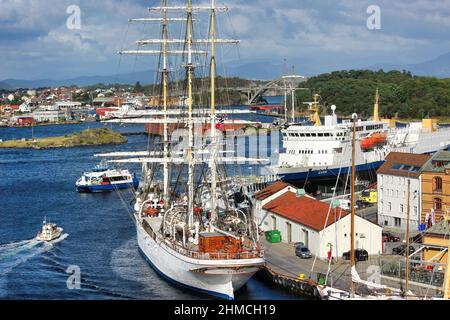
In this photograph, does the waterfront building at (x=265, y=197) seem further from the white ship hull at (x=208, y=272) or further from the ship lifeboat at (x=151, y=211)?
the white ship hull at (x=208, y=272)

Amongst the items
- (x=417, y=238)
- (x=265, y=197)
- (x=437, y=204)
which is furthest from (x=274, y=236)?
(x=437, y=204)

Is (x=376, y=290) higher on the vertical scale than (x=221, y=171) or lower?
lower

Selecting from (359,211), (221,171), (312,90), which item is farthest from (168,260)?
(312,90)

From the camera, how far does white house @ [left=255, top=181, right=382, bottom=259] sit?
778 inches

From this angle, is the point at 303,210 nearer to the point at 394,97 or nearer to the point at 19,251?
the point at 19,251

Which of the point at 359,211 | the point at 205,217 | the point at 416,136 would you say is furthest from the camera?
the point at 416,136

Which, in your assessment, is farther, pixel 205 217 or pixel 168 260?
pixel 205 217

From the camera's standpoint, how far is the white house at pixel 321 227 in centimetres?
1977

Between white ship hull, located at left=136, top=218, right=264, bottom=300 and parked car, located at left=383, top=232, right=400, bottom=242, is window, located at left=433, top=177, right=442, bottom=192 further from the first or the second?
white ship hull, located at left=136, top=218, right=264, bottom=300

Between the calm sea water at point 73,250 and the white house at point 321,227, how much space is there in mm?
2470

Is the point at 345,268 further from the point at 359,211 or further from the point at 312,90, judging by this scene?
the point at 312,90
